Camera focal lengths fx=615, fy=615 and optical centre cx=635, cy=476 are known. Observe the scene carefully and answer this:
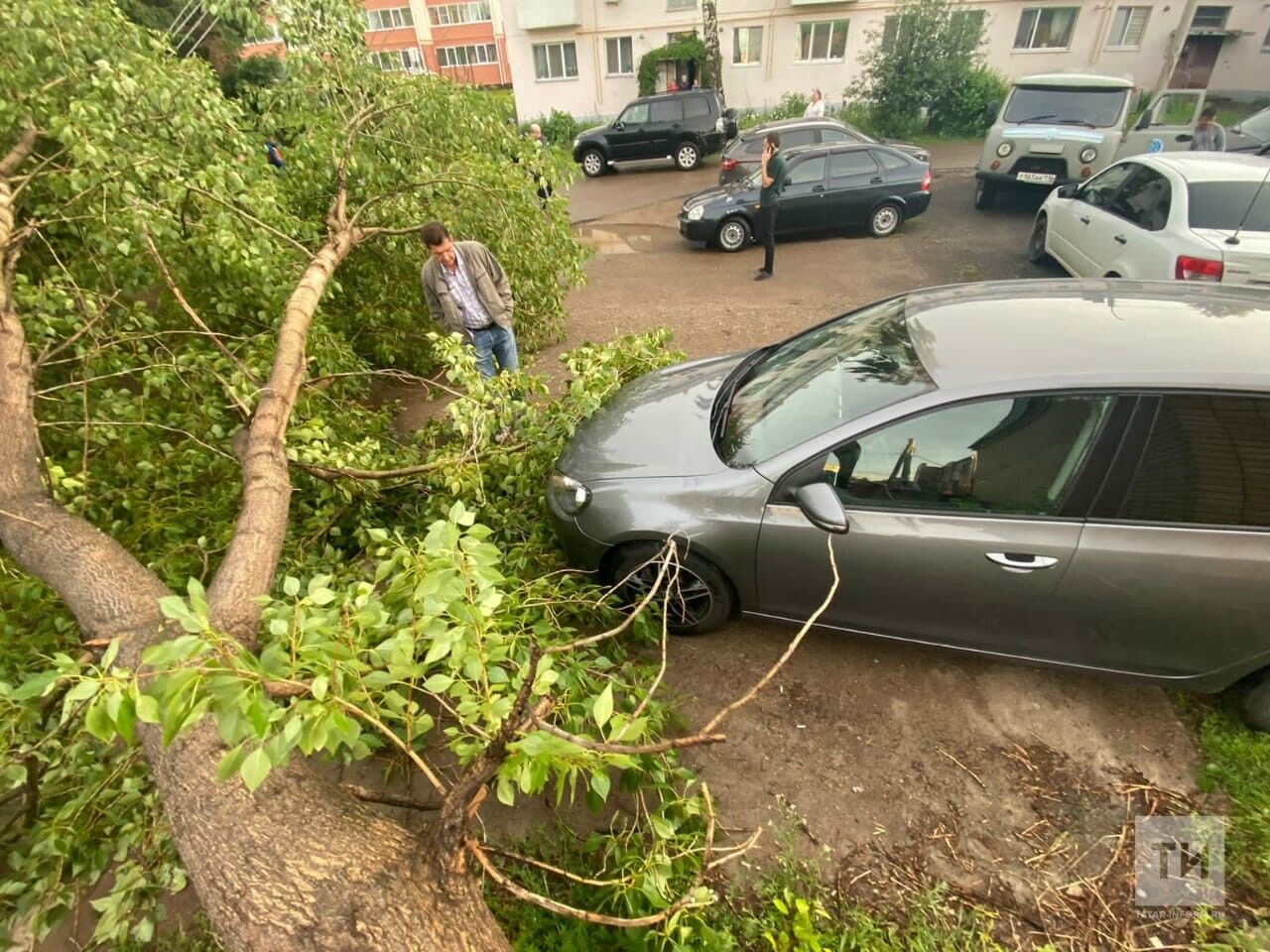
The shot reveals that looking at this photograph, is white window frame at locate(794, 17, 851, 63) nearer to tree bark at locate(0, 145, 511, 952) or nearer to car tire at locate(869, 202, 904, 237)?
car tire at locate(869, 202, 904, 237)

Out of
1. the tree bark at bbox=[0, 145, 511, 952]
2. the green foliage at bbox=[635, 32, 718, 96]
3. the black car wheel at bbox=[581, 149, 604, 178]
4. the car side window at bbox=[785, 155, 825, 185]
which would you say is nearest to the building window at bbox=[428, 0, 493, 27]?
the green foliage at bbox=[635, 32, 718, 96]

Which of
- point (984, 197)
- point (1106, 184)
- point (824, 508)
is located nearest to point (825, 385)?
point (824, 508)

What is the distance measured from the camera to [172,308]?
4.57 meters

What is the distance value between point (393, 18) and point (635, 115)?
2950 centimetres

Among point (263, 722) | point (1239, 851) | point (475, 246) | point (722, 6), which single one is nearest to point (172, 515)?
point (475, 246)

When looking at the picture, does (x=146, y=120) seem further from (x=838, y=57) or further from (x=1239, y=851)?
(x=838, y=57)

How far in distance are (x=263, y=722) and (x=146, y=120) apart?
4855 millimetres

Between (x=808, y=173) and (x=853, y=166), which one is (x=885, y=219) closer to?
(x=853, y=166)

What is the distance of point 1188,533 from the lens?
7.46 ft

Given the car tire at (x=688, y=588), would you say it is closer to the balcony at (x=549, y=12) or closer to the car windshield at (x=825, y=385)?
the car windshield at (x=825, y=385)

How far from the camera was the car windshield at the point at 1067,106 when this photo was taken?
9.29 metres

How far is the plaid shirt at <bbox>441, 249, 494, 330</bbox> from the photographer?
4676mm

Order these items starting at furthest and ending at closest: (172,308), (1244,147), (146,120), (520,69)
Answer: (520,69) → (1244,147) → (172,308) → (146,120)

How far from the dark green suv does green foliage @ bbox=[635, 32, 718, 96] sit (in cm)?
461
